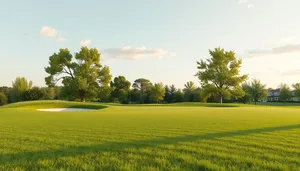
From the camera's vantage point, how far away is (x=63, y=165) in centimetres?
364

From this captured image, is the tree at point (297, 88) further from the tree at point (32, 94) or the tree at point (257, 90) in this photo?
the tree at point (32, 94)

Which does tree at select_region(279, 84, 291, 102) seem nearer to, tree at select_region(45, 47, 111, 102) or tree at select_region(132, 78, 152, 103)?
tree at select_region(132, 78, 152, 103)

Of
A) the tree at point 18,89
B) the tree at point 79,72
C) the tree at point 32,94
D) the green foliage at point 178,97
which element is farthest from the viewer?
the green foliage at point 178,97

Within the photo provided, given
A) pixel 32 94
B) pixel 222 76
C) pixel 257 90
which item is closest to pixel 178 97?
pixel 257 90

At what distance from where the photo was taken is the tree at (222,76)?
41.9 metres

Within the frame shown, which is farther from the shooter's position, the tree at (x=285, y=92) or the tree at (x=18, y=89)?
the tree at (x=285, y=92)

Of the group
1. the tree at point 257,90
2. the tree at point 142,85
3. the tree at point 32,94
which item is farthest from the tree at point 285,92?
the tree at point 32,94

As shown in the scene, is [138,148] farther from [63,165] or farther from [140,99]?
[140,99]

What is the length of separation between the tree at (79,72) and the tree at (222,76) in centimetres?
1995

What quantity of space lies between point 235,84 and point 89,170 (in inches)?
1674

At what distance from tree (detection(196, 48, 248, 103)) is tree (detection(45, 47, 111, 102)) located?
19.9 meters

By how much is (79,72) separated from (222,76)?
2716 cm

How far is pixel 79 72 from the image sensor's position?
4053cm

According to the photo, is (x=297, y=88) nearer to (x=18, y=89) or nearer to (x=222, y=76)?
(x=222, y=76)
